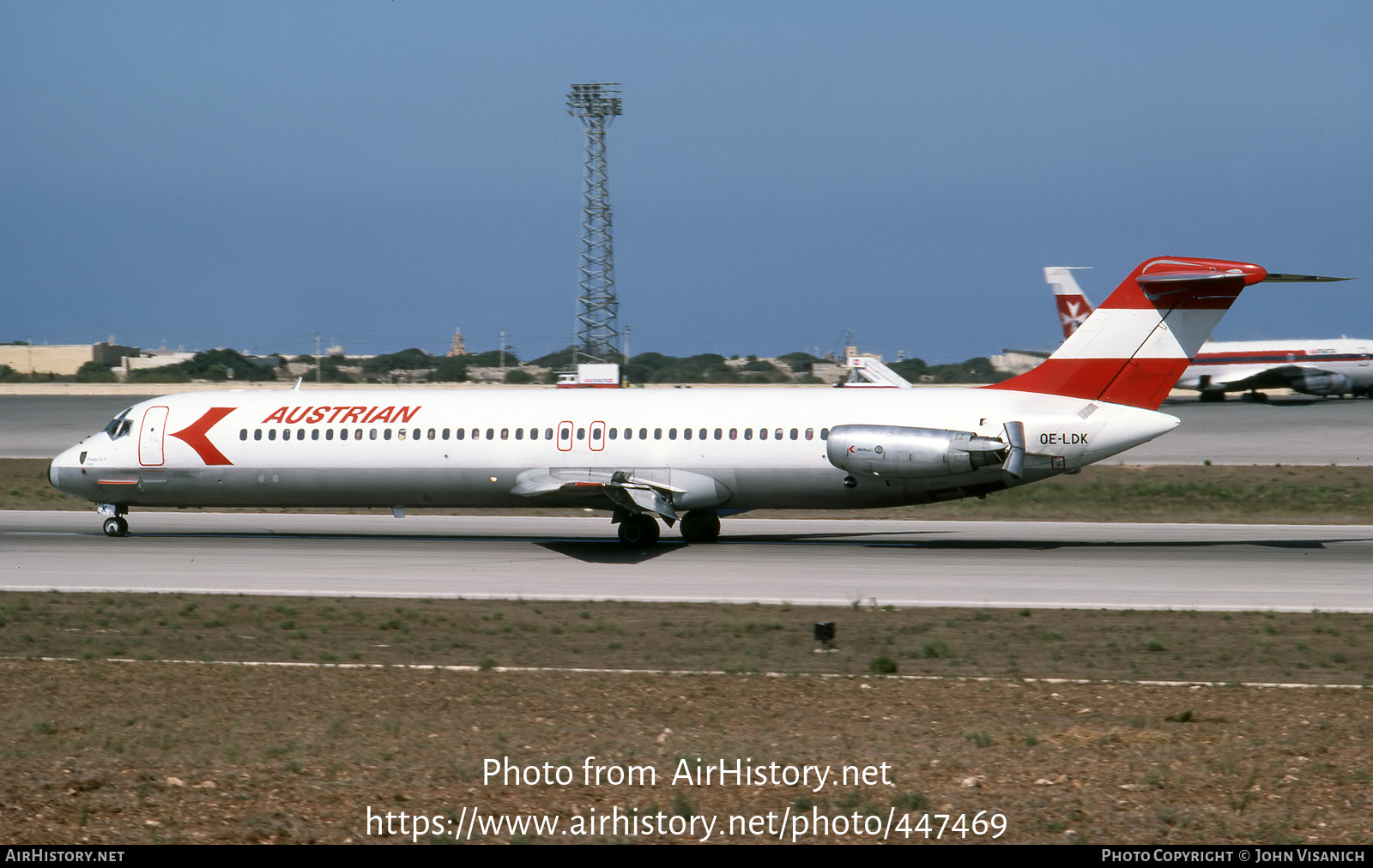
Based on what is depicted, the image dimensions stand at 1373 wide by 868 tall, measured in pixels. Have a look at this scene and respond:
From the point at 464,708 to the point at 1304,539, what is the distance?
68.4ft

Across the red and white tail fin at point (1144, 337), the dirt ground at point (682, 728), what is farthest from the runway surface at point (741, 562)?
the red and white tail fin at point (1144, 337)

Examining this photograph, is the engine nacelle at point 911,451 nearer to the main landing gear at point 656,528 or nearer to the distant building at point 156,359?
the main landing gear at point 656,528

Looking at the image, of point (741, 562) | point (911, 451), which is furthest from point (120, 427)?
point (911, 451)

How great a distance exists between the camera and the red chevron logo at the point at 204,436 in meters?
27.8

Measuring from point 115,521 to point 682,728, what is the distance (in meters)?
21.3

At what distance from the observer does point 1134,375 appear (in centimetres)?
2467

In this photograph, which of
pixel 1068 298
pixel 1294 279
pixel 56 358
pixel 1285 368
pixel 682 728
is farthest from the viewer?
pixel 56 358

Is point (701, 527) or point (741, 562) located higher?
point (701, 527)

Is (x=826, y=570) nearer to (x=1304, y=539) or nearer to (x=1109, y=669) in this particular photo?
(x=1109, y=669)

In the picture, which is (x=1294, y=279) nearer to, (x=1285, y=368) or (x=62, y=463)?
(x=62, y=463)

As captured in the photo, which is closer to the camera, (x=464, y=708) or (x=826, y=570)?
(x=464, y=708)

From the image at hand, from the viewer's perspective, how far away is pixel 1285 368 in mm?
71625

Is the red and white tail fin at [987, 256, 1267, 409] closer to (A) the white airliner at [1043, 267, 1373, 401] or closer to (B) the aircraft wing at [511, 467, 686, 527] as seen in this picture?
(B) the aircraft wing at [511, 467, 686, 527]
